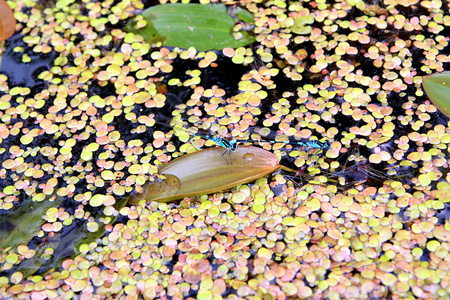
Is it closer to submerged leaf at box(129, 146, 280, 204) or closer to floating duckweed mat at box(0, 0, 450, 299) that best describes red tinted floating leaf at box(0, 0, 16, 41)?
floating duckweed mat at box(0, 0, 450, 299)

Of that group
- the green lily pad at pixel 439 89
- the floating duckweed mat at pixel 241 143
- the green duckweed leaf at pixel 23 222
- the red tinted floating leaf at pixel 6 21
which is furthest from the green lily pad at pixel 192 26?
the green duckweed leaf at pixel 23 222

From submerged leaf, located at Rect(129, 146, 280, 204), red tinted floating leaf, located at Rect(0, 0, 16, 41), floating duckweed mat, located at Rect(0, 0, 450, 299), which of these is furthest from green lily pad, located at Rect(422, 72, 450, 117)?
red tinted floating leaf, located at Rect(0, 0, 16, 41)

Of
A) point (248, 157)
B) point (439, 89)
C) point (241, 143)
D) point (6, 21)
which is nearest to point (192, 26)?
point (241, 143)

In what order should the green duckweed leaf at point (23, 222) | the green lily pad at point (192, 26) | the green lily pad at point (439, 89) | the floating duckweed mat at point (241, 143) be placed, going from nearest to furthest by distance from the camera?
1. the floating duckweed mat at point (241, 143)
2. the green duckweed leaf at point (23, 222)
3. the green lily pad at point (439, 89)
4. the green lily pad at point (192, 26)

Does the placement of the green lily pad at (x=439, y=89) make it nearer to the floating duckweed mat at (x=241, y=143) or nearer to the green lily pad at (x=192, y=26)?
the floating duckweed mat at (x=241, y=143)

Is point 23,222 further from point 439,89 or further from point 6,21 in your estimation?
point 439,89

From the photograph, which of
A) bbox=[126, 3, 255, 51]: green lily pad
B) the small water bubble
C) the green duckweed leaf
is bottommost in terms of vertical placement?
the green duckweed leaf

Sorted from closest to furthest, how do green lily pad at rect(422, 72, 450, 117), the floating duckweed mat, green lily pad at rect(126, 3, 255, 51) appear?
the floating duckweed mat, green lily pad at rect(422, 72, 450, 117), green lily pad at rect(126, 3, 255, 51)
